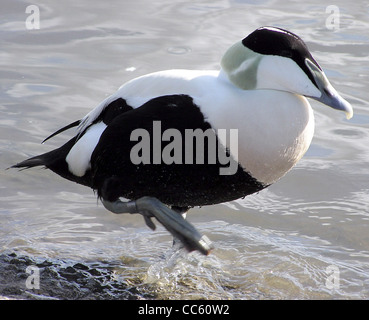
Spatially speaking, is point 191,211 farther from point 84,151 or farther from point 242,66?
point 242,66

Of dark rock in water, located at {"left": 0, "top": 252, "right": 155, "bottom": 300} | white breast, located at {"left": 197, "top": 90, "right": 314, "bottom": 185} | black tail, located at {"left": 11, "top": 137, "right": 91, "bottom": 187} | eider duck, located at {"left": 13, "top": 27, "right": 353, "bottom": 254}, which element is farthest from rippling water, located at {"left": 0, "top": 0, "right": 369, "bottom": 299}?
white breast, located at {"left": 197, "top": 90, "right": 314, "bottom": 185}

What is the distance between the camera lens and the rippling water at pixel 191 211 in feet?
13.9

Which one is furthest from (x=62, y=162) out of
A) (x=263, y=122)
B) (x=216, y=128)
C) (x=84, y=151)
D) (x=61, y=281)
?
(x=263, y=122)

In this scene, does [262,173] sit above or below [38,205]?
above

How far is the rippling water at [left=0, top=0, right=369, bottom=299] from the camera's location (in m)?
4.22

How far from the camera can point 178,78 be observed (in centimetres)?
371

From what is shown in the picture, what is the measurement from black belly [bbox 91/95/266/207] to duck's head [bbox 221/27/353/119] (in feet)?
0.96

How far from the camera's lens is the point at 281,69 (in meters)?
3.56

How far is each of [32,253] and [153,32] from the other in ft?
12.4

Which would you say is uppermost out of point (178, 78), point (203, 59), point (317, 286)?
point (178, 78)

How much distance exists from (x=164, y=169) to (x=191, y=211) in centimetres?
155

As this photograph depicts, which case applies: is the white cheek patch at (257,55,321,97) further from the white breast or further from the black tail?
the black tail
